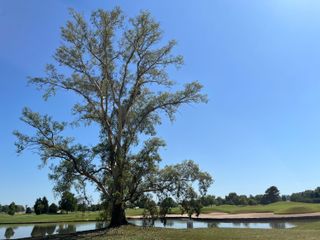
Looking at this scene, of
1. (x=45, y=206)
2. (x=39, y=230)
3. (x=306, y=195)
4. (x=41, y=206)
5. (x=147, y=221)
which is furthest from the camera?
(x=306, y=195)

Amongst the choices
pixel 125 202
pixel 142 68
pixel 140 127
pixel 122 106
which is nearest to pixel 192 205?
pixel 125 202

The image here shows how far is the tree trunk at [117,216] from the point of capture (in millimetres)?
27953

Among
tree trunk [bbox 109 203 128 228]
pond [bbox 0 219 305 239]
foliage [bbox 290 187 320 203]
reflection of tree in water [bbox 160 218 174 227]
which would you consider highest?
foliage [bbox 290 187 320 203]

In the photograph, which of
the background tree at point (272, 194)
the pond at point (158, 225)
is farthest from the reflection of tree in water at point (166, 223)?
the background tree at point (272, 194)

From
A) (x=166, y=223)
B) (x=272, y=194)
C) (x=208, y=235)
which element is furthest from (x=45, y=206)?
(x=208, y=235)

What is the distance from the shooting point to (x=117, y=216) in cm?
2819

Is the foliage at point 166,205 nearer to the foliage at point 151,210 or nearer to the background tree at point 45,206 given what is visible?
the foliage at point 151,210

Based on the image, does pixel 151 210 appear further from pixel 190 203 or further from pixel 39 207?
pixel 39 207

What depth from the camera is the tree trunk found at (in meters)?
28.0

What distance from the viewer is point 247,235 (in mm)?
20203

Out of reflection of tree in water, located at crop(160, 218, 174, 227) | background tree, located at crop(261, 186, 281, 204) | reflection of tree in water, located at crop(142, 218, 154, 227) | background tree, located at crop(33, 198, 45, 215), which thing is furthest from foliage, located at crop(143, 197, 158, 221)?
background tree, located at crop(261, 186, 281, 204)

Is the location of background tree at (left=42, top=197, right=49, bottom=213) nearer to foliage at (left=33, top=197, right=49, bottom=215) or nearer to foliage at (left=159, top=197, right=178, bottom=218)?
foliage at (left=33, top=197, right=49, bottom=215)

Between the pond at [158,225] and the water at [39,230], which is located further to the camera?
the pond at [158,225]

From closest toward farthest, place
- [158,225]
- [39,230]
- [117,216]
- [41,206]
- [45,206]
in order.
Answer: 1. [117,216]
2. [158,225]
3. [39,230]
4. [41,206]
5. [45,206]
